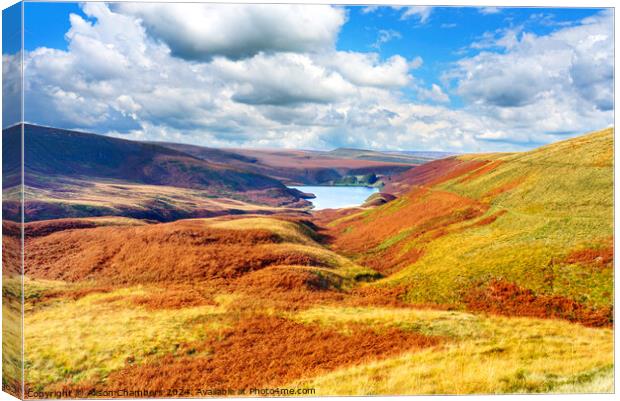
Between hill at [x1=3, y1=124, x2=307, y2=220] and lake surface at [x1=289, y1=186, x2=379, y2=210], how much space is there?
5.13m

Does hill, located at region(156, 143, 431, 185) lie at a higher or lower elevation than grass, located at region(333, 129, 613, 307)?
higher

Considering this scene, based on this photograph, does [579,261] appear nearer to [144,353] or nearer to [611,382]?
[611,382]

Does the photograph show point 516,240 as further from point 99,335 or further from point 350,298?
point 99,335

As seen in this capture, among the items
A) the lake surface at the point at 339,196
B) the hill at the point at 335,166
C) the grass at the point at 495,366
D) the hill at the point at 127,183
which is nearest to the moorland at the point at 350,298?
the grass at the point at 495,366

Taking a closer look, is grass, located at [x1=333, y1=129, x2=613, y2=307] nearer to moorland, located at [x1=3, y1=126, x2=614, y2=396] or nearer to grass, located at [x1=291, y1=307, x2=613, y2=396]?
moorland, located at [x1=3, y1=126, x2=614, y2=396]

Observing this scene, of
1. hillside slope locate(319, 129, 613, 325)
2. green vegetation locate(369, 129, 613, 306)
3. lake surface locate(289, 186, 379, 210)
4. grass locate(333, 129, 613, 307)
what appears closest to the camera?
hillside slope locate(319, 129, 613, 325)

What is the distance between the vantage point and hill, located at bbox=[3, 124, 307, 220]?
2212 inches

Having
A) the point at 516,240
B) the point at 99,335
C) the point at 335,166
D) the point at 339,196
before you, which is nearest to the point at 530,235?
the point at 516,240

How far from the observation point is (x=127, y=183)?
86250 mm

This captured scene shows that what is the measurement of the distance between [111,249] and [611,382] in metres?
28.3

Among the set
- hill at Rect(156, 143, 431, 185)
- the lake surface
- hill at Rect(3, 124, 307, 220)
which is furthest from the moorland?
hill at Rect(156, 143, 431, 185)

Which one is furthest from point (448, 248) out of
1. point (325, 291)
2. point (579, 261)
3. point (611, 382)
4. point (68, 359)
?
point (68, 359)

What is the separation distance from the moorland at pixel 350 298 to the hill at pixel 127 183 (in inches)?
845

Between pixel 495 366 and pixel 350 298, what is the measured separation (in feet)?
28.2
